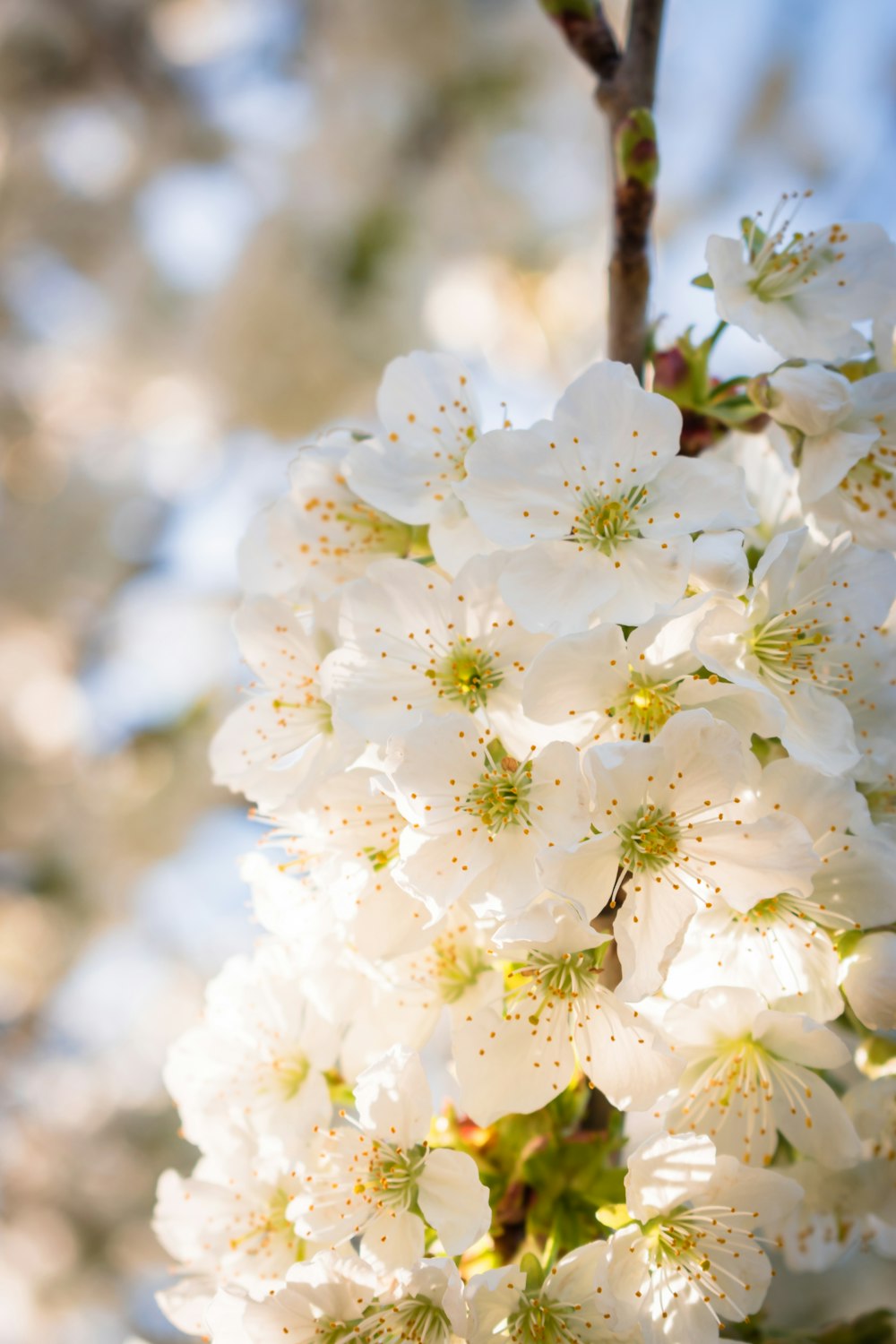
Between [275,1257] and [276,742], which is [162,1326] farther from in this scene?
[276,742]

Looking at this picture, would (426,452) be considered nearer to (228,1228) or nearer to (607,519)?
(607,519)

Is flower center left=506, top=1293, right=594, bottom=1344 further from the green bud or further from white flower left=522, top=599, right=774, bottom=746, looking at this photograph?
the green bud

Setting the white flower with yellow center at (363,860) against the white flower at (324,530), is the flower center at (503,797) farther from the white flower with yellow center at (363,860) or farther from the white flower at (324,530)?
the white flower at (324,530)

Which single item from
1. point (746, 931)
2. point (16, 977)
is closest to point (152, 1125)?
point (16, 977)

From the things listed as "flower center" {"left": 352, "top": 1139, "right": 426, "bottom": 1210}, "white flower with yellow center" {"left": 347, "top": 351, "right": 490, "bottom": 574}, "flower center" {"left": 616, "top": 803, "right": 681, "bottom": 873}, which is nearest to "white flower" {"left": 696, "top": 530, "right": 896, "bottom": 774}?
"flower center" {"left": 616, "top": 803, "right": 681, "bottom": 873}

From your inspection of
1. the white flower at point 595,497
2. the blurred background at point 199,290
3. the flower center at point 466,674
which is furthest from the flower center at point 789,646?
the blurred background at point 199,290

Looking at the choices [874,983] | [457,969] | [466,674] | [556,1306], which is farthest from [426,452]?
[556,1306]
